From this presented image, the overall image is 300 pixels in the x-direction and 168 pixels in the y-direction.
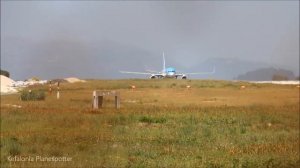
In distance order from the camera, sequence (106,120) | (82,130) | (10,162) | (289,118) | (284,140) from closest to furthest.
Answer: (10,162) → (284,140) → (82,130) → (106,120) → (289,118)

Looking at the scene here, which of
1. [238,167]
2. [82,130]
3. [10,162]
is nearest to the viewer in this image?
[238,167]

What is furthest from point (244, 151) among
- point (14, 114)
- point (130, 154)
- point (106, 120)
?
point (14, 114)

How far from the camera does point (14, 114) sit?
26.9m

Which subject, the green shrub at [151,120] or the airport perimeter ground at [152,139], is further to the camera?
the green shrub at [151,120]

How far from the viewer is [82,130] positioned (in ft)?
68.9

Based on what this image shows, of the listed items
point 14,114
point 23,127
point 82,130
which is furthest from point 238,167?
point 14,114

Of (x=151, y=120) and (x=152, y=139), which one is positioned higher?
(x=151, y=120)

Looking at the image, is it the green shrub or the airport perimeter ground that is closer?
the airport perimeter ground

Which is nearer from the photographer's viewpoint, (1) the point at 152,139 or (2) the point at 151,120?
(1) the point at 152,139

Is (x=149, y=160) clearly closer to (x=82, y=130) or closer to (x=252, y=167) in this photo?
(x=252, y=167)

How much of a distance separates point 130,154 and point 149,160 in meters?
1.60

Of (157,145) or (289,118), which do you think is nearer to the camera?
(157,145)

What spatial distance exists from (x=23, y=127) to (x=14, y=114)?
5.33m

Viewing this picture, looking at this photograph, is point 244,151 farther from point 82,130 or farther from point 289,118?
point 289,118
